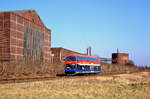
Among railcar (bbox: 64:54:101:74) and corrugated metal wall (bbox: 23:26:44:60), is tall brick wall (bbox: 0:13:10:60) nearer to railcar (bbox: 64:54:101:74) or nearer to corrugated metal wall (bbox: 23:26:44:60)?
corrugated metal wall (bbox: 23:26:44:60)

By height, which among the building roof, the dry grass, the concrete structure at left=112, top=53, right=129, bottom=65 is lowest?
the dry grass

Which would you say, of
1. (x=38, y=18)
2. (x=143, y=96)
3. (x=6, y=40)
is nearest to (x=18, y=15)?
(x=6, y=40)

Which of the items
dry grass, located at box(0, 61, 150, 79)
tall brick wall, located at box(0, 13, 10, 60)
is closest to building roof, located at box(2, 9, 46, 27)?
tall brick wall, located at box(0, 13, 10, 60)

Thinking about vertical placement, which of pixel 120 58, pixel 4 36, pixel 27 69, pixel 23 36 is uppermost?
pixel 23 36

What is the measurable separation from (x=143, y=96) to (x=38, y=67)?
34330 millimetres

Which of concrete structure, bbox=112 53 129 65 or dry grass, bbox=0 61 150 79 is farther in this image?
concrete structure, bbox=112 53 129 65

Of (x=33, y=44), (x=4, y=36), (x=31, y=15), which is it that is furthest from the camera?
(x=31, y=15)

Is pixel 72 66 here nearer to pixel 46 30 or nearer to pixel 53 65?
pixel 53 65

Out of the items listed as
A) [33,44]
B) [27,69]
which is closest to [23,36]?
[33,44]

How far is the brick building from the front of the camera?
4753cm

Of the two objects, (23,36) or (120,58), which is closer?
(23,36)

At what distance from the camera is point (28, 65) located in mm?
43031

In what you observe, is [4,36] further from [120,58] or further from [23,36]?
[120,58]

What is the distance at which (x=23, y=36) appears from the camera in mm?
52562
